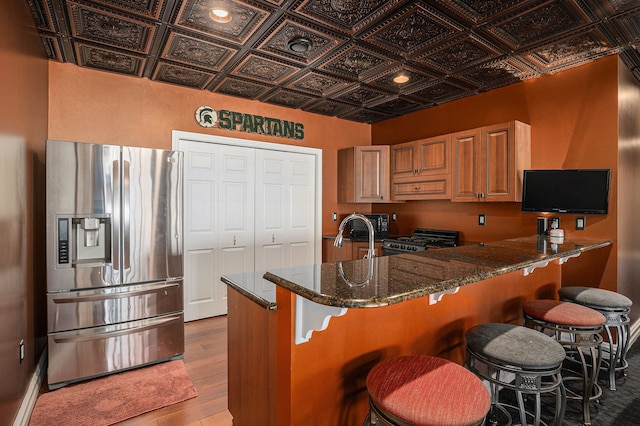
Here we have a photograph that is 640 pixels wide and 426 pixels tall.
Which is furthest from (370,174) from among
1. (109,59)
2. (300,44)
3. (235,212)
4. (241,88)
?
(109,59)

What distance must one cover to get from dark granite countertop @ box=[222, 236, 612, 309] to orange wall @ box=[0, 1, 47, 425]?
4.11 feet

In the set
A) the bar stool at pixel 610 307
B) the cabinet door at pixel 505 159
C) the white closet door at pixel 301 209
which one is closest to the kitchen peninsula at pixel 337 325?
the bar stool at pixel 610 307

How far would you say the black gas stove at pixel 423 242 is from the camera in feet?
13.2

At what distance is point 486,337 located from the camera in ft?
5.45

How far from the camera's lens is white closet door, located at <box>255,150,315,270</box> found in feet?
14.7

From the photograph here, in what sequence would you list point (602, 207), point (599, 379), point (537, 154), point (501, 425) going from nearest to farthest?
point (501, 425) < point (599, 379) < point (602, 207) < point (537, 154)

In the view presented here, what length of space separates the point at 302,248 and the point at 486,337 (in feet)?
11.0

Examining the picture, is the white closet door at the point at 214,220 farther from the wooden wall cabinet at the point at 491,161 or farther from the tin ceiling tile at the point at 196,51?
the wooden wall cabinet at the point at 491,161

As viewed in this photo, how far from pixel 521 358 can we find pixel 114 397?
262cm

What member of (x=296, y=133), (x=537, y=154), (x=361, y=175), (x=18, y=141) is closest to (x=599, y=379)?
(x=537, y=154)

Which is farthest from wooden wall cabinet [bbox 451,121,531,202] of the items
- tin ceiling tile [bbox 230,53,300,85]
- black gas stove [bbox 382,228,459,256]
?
tin ceiling tile [bbox 230,53,300,85]

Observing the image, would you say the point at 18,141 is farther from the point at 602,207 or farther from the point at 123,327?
the point at 602,207

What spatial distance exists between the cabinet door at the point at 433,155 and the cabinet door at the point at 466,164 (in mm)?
98

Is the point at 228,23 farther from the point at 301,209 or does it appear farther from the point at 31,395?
the point at 31,395
